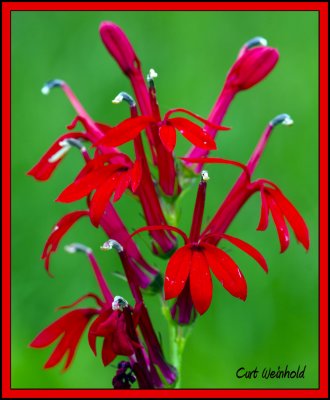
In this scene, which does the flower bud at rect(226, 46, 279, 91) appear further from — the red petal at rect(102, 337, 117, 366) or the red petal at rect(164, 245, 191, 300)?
the red petal at rect(102, 337, 117, 366)

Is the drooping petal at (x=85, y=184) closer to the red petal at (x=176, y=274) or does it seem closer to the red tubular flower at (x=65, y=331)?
the red petal at (x=176, y=274)

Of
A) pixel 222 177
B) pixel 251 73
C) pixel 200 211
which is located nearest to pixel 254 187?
pixel 200 211

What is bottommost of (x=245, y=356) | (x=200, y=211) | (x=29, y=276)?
(x=245, y=356)

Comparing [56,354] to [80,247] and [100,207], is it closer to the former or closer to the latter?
[80,247]

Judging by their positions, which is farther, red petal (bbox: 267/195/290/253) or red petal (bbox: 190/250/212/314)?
red petal (bbox: 267/195/290/253)

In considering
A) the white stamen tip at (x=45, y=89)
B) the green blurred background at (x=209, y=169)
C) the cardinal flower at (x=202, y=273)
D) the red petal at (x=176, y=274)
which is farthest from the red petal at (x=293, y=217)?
the green blurred background at (x=209, y=169)

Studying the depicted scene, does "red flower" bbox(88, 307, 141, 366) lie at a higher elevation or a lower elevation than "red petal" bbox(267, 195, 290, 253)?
lower

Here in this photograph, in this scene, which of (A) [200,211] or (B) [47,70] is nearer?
(A) [200,211]

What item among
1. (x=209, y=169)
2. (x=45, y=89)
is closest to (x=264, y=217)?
(x=45, y=89)

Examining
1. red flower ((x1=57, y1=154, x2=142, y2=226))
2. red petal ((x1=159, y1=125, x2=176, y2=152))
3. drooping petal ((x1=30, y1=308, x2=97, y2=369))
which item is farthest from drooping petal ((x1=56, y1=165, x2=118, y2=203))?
drooping petal ((x1=30, y1=308, x2=97, y2=369))
